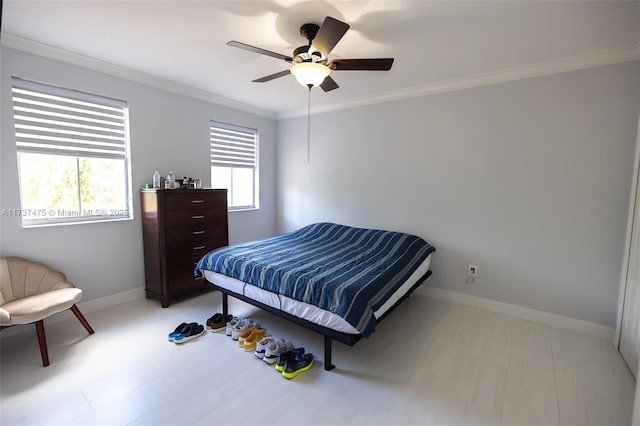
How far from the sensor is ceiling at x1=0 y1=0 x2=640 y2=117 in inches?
77.2

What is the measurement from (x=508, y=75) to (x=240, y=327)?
135 inches

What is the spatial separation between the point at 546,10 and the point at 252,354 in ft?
10.5

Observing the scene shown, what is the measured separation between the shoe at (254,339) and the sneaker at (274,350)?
0.17 m

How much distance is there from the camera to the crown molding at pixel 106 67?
2.40 metres

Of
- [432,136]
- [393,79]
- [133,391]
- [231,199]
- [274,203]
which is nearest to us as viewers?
[133,391]

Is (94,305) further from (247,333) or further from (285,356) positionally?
(285,356)

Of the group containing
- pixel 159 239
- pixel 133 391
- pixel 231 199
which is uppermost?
pixel 231 199

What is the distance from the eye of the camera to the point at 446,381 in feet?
6.77

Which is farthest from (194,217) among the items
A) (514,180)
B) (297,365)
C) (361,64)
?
(514,180)

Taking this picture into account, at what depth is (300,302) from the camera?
220cm

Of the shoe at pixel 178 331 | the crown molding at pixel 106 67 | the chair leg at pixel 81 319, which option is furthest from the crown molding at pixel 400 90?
the shoe at pixel 178 331

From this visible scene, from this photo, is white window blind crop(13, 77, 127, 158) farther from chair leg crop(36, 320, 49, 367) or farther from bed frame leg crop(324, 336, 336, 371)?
bed frame leg crop(324, 336, 336, 371)

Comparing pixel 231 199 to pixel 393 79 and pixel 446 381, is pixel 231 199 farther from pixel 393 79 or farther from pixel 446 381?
pixel 446 381

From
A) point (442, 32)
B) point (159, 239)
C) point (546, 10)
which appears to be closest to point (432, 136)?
point (442, 32)
